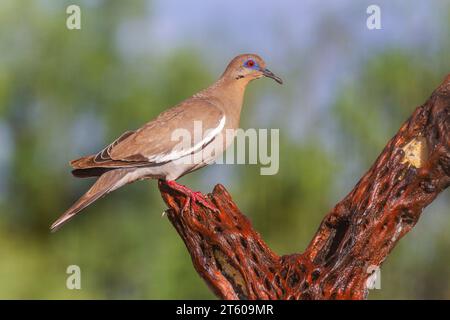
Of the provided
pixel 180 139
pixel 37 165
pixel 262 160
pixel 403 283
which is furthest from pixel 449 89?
pixel 37 165

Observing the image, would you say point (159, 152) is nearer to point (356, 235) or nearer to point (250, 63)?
point (250, 63)

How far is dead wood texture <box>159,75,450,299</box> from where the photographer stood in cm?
460

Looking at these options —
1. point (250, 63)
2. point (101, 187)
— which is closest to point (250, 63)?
point (250, 63)

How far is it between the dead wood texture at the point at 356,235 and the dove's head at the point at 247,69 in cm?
183

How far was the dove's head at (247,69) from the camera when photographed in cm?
634

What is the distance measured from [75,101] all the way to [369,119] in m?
4.28

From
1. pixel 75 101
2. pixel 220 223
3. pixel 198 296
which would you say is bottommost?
pixel 198 296

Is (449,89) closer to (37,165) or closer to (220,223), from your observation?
(220,223)

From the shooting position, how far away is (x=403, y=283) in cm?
1003

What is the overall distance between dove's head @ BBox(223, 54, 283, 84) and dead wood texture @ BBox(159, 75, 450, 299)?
183 cm

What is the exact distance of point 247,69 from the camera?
20.8 ft

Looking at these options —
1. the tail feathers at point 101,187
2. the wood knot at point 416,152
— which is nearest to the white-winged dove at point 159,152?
the tail feathers at point 101,187

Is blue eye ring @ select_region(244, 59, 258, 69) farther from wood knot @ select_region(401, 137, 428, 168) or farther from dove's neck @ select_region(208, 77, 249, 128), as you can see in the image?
wood knot @ select_region(401, 137, 428, 168)

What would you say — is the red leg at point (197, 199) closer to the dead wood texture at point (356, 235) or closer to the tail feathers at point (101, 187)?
the dead wood texture at point (356, 235)
